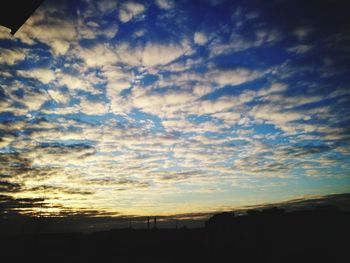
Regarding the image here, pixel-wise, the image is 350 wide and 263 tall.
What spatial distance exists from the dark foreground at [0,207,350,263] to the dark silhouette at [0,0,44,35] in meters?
27.9

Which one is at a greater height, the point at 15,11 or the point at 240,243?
the point at 15,11

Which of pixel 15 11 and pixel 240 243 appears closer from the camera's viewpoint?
pixel 15 11

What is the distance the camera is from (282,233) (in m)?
27.7

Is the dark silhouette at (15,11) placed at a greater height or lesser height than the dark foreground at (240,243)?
greater

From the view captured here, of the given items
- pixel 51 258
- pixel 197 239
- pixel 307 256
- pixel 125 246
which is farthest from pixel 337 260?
pixel 51 258

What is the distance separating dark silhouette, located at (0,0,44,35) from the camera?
2.23 m

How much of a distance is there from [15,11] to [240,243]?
32.3m

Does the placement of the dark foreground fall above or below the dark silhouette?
below

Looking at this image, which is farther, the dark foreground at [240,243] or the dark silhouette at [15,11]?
the dark foreground at [240,243]

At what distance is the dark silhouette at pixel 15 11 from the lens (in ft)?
7.31

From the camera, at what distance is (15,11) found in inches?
91.7

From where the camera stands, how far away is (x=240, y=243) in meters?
29.1

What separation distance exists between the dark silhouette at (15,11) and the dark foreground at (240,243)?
2789 cm

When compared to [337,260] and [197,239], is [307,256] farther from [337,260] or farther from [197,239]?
[197,239]
